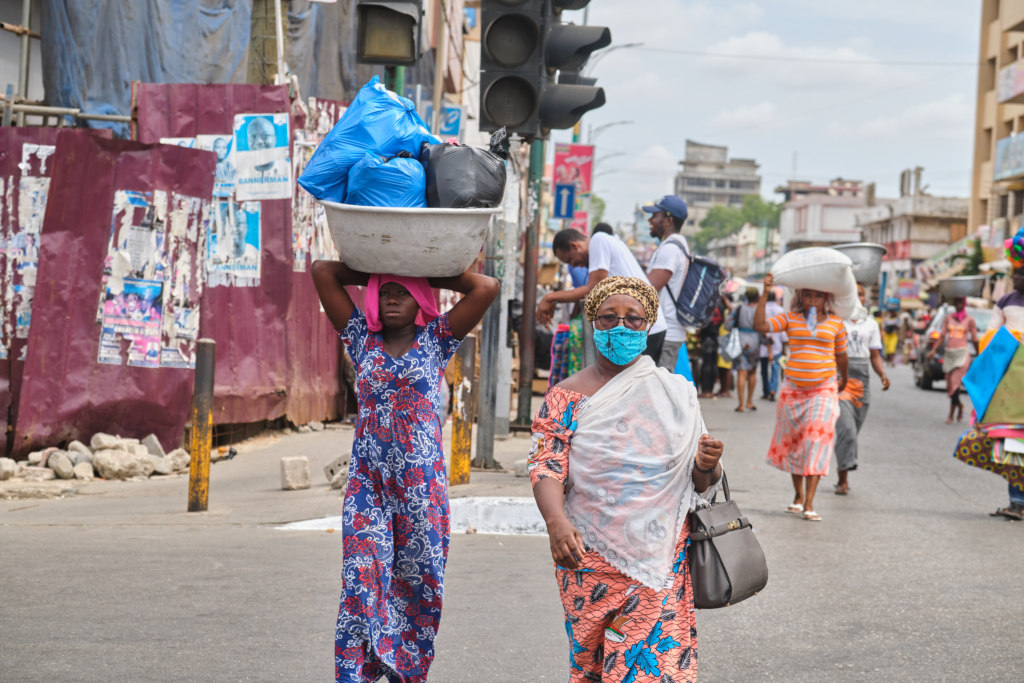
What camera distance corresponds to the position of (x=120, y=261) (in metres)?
8.73

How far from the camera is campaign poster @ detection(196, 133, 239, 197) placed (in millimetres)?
9547

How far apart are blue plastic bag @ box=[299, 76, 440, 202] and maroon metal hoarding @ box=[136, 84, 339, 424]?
590 centimetres

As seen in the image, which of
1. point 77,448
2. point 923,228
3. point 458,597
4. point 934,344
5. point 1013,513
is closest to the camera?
point 458,597

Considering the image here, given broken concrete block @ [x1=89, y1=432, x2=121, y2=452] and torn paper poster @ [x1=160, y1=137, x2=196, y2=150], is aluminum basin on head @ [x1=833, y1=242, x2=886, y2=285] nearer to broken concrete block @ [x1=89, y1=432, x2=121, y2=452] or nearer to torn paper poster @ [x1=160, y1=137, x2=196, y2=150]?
torn paper poster @ [x1=160, y1=137, x2=196, y2=150]

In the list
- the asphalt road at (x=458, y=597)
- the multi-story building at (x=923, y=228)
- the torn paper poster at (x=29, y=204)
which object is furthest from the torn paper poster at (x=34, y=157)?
the multi-story building at (x=923, y=228)

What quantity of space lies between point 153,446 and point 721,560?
6.66 meters

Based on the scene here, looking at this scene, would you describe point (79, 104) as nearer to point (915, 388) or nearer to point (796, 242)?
point (915, 388)

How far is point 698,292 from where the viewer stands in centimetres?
803

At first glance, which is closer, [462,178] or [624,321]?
[624,321]

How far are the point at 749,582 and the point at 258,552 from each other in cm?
375

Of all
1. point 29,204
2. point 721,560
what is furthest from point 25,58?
point 721,560

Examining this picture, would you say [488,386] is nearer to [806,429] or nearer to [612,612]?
[806,429]

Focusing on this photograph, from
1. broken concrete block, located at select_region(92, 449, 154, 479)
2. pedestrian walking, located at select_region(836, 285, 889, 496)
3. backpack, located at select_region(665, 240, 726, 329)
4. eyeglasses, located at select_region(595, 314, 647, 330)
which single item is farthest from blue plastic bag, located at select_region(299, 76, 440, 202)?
pedestrian walking, located at select_region(836, 285, 889, 496)

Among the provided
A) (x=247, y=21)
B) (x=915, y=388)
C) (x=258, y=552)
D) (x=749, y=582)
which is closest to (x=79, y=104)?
(x=247, y=21)
